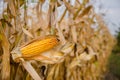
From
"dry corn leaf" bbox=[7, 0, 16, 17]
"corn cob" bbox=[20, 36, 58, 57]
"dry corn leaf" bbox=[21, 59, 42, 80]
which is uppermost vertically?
"dry corn leaf" bbox=[7, 0, 16, 17]

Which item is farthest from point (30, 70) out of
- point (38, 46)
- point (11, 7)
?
point (11, 7)

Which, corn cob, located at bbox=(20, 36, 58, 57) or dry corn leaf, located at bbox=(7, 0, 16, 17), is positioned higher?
dry corn leaf, located at bbox=(7, 0, 16, 17)

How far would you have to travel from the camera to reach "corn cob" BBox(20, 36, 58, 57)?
1.71 meters

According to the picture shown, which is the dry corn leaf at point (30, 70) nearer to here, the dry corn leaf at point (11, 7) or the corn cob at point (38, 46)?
the corn cob at point (38, 46)

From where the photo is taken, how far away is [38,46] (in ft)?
5.69

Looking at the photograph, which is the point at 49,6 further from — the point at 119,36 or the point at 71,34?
the point at 119,36

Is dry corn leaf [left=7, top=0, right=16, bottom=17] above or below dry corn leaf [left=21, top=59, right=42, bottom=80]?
above

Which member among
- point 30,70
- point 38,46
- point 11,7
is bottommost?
point 30,70

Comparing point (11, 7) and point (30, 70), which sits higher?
point (11, 7)

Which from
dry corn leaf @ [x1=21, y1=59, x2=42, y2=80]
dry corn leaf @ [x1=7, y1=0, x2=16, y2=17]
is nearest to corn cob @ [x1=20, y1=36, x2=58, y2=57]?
dry corn leaf @ [x1=21, y1=59, x2=42, y2=80]

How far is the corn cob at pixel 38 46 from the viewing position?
171 centimetres

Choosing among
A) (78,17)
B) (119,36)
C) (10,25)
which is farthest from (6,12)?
(119,36)

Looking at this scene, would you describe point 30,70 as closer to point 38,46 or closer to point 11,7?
point 38,46

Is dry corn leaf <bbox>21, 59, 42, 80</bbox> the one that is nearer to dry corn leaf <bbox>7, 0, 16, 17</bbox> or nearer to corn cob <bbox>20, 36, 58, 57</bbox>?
corn cob <bbox>20, 36, 58, 57</bbox>
